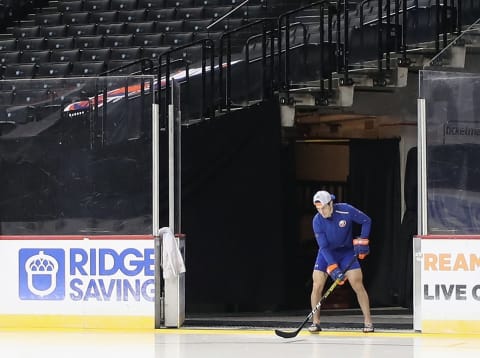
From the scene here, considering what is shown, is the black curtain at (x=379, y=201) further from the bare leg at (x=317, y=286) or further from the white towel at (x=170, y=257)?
the white towel at (x=170, y=257)

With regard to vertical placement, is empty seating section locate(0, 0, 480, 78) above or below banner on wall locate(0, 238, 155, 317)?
above

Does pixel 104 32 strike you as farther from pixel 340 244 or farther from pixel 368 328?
pixel 368 328

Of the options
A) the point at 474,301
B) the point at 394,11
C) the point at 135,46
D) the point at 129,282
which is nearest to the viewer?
the point at 474,301

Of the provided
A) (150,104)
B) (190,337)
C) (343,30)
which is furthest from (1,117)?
(343,30)

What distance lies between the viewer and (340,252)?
13938 millimetres

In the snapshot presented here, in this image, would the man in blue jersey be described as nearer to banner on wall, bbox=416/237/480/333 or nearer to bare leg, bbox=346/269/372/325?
bare leg, bbox=346/269/372/325

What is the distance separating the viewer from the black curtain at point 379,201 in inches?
745

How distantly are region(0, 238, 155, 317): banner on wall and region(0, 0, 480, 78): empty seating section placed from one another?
4361 millimetres

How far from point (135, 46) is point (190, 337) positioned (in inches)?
323

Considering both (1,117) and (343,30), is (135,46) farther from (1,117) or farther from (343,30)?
(1,117)

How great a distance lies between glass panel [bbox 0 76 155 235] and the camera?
14562 millimetres

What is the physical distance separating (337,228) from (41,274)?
3458mm

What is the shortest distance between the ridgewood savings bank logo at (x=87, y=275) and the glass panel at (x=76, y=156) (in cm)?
26

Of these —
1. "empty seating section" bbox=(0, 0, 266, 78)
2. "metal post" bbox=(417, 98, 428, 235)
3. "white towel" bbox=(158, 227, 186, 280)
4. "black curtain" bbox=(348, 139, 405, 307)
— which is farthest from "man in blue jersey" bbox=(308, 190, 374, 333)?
"empty seating section" bbox=(0, 0, 266, 78)
